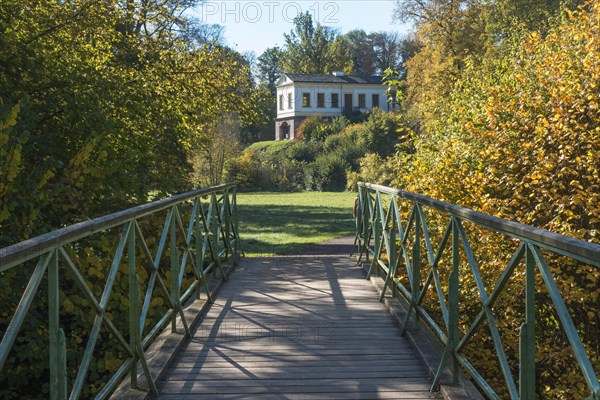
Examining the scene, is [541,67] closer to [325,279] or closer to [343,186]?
[325,279]

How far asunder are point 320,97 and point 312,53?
8.66 meters

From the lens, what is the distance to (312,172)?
1982 inches

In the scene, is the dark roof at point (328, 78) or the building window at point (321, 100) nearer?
the dark roof at point (328, 78)

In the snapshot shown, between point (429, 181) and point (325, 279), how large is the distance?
8.76 ft

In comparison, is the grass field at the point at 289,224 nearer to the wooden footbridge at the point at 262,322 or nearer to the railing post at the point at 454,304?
the wooden footbridge at the point at 262,322

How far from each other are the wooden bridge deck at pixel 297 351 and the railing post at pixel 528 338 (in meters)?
1.13

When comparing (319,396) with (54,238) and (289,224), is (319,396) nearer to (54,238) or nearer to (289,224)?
(54,238)

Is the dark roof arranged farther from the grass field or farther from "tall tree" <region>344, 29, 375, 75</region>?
the grass field

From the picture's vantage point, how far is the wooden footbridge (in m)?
2.83

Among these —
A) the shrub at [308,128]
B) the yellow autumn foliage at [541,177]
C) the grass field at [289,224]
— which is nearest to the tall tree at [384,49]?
the shrub at [308,128]

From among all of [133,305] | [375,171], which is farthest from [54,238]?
[375,171]

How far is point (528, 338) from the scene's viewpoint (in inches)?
114

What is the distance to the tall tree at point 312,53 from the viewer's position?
258ft

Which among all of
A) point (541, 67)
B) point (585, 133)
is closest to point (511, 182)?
point (585, 133)
